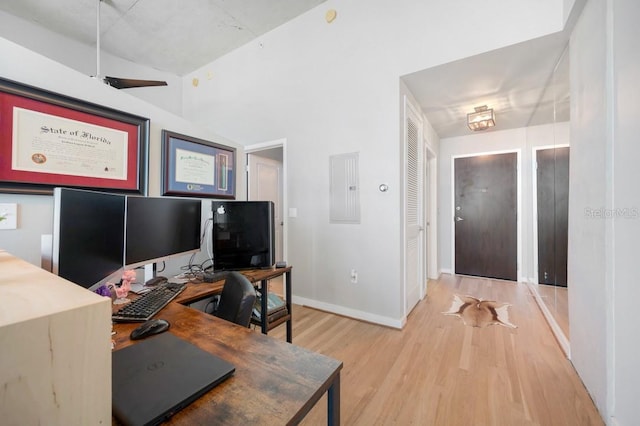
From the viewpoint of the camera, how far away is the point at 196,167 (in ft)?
6.63

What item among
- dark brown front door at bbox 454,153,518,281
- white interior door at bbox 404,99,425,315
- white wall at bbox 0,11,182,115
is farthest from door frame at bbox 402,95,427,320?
white wall at bbox 0,11,182,115

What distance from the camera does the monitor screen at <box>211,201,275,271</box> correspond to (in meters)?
1.89

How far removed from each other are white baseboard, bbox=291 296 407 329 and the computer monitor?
2.08 metres

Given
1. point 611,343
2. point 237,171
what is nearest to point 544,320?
point 611,343

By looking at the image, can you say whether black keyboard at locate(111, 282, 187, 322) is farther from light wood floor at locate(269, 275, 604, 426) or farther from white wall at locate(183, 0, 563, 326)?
A: white wall at locate(183, 0, 563, 326)

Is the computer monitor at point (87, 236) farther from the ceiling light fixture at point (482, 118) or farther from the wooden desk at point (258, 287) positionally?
the ceiling light fixture at point (482, 118)

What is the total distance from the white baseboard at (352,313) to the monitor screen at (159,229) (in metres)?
1.62

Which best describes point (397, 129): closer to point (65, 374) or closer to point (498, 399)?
point (498, 399)

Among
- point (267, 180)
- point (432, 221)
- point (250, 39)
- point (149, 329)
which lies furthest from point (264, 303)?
point (250, 39)

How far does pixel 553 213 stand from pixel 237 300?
10.2ft

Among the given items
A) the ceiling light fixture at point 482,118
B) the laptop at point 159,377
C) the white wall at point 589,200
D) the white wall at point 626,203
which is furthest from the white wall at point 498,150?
the laptop at point 159,377

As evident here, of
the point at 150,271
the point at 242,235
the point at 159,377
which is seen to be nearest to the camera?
the point at 159,377

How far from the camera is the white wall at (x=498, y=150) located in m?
3.77

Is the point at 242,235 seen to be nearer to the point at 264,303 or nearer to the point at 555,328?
the point at 264,303
